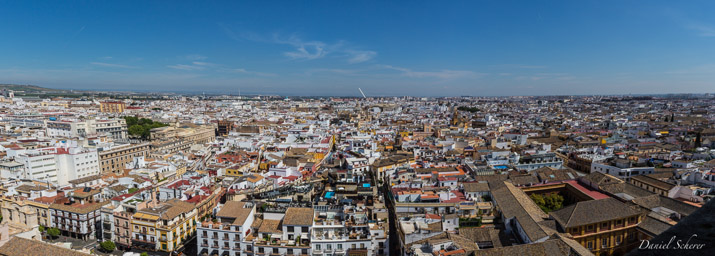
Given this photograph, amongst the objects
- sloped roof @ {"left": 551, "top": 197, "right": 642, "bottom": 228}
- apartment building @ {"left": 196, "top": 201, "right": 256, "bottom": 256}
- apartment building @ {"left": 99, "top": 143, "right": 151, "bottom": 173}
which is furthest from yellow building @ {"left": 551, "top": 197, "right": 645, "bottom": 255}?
apartment building @ {"left": 99, "top": 143, "right": 151, "bottom": 173}

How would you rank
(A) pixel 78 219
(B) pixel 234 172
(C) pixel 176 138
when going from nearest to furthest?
(A) pixel 78 219 → (B) pixel 234 172 → (C) pixel 176 138

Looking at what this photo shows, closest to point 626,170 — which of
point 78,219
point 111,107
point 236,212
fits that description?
point 236,212

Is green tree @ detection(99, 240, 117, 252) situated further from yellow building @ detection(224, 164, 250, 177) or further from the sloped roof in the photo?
the sloped roof

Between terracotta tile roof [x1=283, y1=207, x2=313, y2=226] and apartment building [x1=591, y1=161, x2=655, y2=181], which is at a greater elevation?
apartment building [x1=591, y1=161, x2=655, y2=181]

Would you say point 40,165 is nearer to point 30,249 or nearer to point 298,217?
point 30,249

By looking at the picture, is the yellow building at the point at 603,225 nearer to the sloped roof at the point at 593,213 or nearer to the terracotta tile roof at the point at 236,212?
the sloped roof at the point at 593,213
